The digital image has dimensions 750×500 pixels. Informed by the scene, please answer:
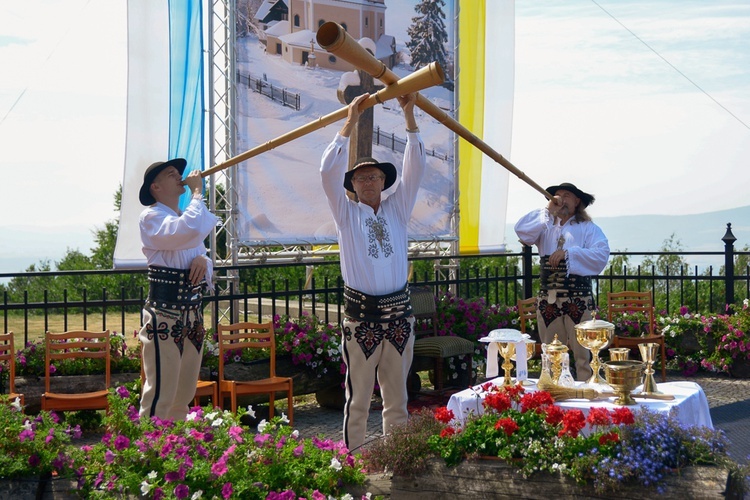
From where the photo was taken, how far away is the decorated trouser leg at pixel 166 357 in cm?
504

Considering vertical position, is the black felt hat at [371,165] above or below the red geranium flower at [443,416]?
above

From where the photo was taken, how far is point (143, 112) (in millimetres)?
7836

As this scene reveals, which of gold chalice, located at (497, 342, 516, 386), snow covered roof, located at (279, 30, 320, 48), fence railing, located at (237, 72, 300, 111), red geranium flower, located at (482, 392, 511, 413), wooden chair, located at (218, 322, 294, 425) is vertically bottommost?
wooden chair, located at (218, 322, 294, 425)

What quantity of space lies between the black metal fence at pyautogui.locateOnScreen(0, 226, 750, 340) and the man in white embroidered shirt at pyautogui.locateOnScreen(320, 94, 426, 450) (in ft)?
9.12

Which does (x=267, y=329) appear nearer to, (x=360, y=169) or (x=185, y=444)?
(x=360, y=169)

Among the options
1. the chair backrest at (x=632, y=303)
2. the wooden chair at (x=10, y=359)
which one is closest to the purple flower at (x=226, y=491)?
the wooden chair at (x=10, y=359)

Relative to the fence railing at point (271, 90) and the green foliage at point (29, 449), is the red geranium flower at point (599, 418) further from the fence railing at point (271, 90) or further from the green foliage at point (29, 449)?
the fence railing at point (271, 90)

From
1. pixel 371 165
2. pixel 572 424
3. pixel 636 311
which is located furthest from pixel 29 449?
pixel 636 311

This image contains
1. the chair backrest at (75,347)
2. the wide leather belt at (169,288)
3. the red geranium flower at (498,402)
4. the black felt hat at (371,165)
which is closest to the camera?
the red geranium flower at (498,402)

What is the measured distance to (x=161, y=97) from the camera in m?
7.93

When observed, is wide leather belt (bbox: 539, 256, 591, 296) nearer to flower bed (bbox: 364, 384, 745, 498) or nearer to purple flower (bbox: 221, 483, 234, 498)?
flower bed (bbox: 364, 384, 745, 498)

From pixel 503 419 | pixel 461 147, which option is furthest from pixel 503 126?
pixel 503 419

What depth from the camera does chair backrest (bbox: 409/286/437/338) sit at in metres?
8.20

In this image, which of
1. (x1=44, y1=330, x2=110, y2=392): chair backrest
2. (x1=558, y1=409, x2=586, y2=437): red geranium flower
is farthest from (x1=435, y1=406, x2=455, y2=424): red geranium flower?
(x1=44, y1=330, x2=110, y2=392): chair backrest
